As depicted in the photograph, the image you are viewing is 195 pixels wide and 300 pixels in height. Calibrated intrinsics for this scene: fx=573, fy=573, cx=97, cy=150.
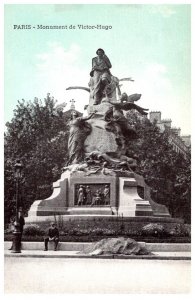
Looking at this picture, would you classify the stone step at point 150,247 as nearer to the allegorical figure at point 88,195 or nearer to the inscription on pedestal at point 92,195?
the inscription on pedestal at point 92,195

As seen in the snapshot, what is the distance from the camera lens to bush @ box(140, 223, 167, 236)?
77.1 ft

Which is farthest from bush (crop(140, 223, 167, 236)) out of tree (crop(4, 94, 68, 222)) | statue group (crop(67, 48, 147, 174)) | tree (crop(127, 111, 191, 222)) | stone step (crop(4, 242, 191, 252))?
tree (crop(127, 111, 191, 222))

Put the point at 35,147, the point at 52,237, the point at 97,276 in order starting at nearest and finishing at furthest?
1. the point at 97,276
2. the point at 52,237
3. the point at 35,147

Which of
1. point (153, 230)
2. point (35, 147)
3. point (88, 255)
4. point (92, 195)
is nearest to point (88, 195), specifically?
point (92, 195)

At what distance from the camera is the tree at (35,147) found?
142 ft

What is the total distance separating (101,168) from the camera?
28125 millimetres

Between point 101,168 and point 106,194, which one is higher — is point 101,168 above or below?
above

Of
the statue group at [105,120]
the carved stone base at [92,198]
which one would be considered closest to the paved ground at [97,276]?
the carved stone base at [92,198]

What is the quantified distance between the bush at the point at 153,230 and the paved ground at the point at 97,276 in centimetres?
479

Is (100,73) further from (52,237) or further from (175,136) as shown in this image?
(175,136)

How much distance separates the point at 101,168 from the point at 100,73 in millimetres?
5749

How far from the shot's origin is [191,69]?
64.3 ft

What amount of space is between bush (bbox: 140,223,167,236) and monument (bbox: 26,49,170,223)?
1.92 m

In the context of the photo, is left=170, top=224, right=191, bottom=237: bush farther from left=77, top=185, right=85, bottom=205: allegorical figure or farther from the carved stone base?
left=77, top=185, right=85, bottom=205: allegorical figure
